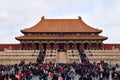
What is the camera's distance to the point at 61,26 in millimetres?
81375

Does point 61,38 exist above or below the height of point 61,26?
below

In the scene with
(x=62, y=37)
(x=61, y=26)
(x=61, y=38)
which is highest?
(x=61, y=26)

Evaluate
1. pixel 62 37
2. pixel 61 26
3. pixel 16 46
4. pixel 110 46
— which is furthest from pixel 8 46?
pixel 110 46

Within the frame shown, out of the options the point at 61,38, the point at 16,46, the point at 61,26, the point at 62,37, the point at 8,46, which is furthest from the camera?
the point at 61,26

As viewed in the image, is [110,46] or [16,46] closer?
[110,46]

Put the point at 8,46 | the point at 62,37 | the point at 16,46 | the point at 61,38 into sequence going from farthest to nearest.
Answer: the point at 62,37 → the point at 16,46 → the point at 61,38 → the point at 8,46

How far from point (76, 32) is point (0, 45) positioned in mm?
14821

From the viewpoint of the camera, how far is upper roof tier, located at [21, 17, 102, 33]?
259 feet

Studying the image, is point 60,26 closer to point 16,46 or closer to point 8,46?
point 16,46

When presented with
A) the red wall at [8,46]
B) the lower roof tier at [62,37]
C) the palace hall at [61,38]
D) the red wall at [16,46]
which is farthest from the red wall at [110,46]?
the red wall at [8,46]

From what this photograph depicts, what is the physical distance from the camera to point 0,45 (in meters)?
76.2

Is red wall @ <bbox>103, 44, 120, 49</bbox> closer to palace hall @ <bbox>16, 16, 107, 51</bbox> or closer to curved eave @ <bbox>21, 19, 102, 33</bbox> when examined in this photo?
palace hall @ <bbox>16, 16, 107, 51</bbox>

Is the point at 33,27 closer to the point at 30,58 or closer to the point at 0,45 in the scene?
the point at 0,45

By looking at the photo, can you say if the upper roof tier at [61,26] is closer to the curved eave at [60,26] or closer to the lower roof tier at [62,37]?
the curved eave at [60,26]
